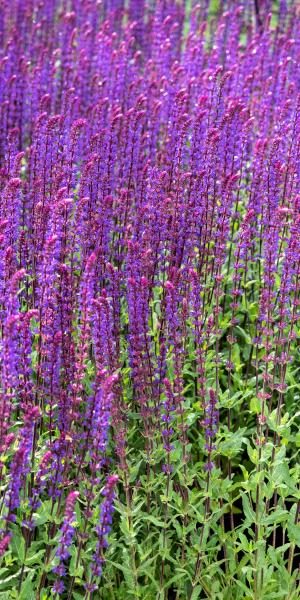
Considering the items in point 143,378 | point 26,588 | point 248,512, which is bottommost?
point 26,588

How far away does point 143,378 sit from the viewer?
4.72 meters

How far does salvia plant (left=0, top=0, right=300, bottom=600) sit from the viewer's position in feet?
14.2

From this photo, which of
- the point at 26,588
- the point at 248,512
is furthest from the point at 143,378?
the point at 26,588

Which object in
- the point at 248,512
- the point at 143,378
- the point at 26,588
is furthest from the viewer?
the point at 248,512

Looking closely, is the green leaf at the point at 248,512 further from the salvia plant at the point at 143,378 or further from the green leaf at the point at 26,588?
the green leaf at the point at 26,588

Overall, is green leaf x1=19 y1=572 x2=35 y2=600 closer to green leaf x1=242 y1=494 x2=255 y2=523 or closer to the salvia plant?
the salvia plant

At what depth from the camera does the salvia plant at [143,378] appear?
14.2 ft

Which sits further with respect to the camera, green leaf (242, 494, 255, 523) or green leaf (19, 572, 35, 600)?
green leaf (242, 494, 255, 523)

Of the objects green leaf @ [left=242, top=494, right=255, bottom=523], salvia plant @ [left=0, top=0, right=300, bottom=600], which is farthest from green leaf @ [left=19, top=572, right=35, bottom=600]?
green leaf @ [left=242, top=494, right=255, bottom=523]

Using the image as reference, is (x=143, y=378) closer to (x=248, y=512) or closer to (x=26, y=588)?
(x=248, y=512)

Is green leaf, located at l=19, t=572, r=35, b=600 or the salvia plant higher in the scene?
the salvia plant

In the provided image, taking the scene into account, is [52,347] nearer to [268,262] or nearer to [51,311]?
[51,311]

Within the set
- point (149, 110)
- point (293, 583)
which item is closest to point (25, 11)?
point (149, 110)

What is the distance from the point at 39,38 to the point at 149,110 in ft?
13.8
